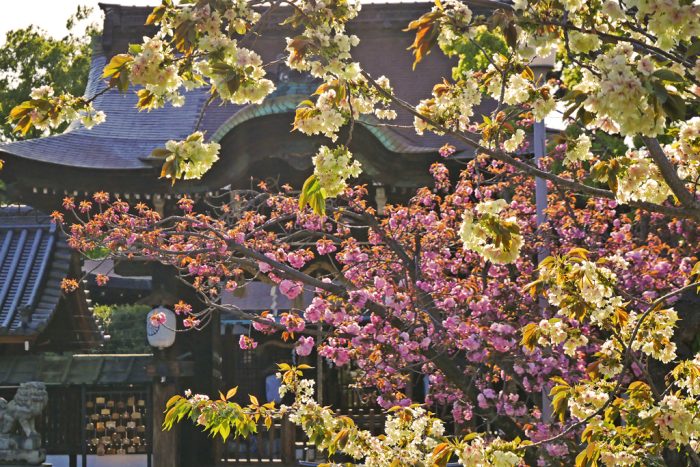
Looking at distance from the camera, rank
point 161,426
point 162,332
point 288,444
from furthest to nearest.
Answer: point 288,444, point 162,332, point 161,426

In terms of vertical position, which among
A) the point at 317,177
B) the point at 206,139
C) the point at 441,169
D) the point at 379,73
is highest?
the point at 379,73

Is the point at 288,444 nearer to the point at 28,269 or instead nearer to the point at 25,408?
the point at 25,408

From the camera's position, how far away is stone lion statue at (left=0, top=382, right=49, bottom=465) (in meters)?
14.6

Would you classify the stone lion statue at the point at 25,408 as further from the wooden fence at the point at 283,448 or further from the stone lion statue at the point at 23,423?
the wooden fence at the point at 283,448

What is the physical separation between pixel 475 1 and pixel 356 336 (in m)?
5.32

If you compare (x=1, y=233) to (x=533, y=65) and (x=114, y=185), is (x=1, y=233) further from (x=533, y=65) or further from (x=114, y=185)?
(x=533, y=65)

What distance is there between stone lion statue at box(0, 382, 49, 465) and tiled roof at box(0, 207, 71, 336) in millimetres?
1356

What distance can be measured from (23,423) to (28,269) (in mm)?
3316

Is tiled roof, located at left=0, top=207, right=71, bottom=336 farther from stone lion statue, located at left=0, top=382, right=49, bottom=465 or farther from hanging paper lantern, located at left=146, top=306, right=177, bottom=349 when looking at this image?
hanging paper lantern, located at left=146, top=306, right=177, bottom=349

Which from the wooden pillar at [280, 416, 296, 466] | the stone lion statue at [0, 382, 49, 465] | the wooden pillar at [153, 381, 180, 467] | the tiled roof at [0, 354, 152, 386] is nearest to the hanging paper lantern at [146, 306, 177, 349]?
the tiled roof at [0, 354, 152, 386]

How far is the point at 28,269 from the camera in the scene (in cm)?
1728

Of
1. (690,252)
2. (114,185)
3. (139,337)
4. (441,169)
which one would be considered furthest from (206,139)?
(139,337)

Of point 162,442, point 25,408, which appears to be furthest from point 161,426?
point 25,408

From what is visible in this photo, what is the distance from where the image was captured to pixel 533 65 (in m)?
9.56
